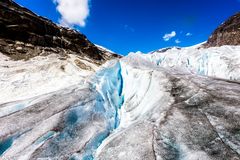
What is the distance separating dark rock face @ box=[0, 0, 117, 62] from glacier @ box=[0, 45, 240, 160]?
26.5m

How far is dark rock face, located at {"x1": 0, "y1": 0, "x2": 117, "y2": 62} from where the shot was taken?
35.5 meters

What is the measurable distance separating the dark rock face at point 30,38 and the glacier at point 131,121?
87.0ft

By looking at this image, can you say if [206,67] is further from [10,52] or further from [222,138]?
[10,52]

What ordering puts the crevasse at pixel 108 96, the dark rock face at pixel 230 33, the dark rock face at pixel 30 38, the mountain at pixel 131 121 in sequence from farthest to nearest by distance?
the dark rock face at pixel 230 33 < the dark rock face at pixel 30 38 < the crevasse at pixel 108 96 < the mountain at pixel 131 121

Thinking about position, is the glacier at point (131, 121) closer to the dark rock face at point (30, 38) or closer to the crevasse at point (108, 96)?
the crevasse at point (108, 96)

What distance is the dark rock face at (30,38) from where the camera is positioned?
35453 mm

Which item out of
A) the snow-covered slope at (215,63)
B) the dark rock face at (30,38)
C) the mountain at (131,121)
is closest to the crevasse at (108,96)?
the mountain at (131,121)

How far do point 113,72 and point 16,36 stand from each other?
32934 millimetres

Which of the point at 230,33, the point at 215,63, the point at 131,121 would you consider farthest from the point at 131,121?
the point at 230,33

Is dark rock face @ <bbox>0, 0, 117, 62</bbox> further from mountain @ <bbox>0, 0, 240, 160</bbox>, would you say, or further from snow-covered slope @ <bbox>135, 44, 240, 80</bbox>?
mountain @ <bbox>0, 0, 240, 160</bbox>

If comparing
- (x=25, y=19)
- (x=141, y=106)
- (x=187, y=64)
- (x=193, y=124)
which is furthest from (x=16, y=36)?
(x=193, y=124)

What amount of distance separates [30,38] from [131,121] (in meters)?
37.5

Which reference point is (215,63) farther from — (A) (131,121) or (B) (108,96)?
(A) (131,121)

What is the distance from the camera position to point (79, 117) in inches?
339
